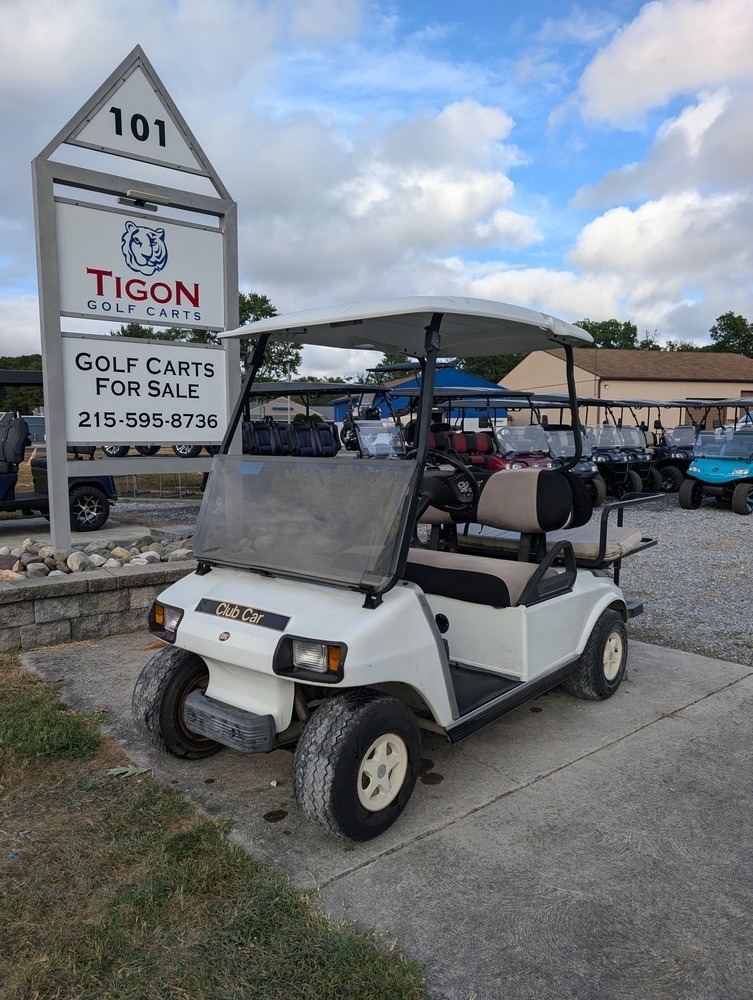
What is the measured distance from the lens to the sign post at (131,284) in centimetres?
547

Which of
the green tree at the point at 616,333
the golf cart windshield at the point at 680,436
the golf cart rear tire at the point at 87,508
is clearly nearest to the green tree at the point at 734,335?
the green tree at the point at 616,333

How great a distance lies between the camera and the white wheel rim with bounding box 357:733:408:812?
2.57 m

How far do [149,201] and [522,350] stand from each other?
353 centimetres

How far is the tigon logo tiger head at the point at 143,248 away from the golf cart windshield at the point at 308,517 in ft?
10.5

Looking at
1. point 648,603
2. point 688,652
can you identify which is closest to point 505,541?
point 688,652

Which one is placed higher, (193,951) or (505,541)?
(505,541)

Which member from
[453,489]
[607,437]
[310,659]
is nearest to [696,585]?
[453,489]

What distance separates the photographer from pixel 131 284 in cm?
583

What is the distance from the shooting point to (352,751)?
2461 mm

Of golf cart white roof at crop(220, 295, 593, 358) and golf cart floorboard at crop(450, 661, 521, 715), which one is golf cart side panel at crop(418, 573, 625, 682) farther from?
golf cart white roof at crop(220, 295, 593, 358)

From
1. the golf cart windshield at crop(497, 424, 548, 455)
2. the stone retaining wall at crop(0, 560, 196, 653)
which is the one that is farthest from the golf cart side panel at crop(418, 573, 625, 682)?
the golf cart windshield at crop(497, 424, 548, 455)

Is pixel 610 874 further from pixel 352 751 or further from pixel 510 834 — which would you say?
pixel 352 751

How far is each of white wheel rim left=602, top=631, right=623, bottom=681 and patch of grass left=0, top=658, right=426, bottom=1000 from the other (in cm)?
221

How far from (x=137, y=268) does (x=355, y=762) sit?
15.4 ft
